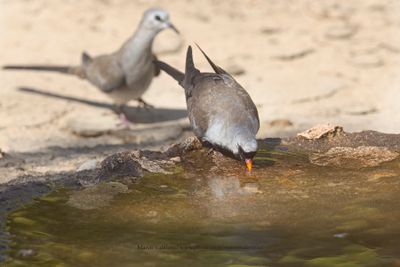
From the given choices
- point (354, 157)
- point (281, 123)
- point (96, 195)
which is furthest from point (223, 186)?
point (281, 123)

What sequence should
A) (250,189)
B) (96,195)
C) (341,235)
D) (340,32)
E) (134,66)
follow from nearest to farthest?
(341,235)
(96,195)
(250,189)
(134,66)
(340,32)

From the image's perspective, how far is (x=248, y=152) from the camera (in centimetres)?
461

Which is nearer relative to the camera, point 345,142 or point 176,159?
point 176,159

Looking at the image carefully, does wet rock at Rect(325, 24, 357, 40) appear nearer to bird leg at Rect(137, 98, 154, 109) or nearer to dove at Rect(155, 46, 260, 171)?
bird leg at Rect(137, 98, 154, 109)

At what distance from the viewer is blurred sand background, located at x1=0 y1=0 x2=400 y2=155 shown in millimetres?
7297

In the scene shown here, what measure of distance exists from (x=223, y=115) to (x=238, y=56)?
12.7ft

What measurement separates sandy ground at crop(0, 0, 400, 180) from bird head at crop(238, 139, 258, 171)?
88.6 inches

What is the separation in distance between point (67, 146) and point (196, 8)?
3662 millimetres

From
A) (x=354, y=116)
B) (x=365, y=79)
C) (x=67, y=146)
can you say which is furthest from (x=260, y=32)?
(x=67, y=146)

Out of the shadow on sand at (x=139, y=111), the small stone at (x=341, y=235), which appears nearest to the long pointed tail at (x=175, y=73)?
the shadow on sand at (x=139, y=111)

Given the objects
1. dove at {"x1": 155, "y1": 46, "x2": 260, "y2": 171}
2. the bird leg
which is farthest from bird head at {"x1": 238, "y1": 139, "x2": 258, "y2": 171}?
the bird leg

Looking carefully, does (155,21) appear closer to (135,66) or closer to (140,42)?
(140,42)

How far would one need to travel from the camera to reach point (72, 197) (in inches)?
168

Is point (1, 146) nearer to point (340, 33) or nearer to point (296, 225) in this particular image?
point (296, 225)
